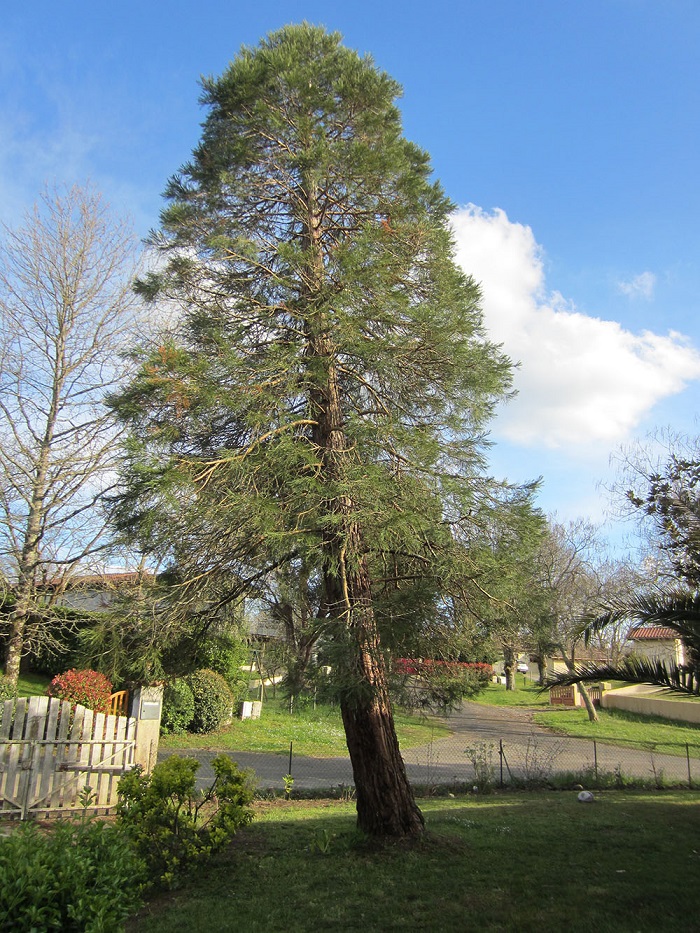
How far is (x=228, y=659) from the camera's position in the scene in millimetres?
20031

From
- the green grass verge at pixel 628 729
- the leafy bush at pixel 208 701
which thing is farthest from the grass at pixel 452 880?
the green grass verge at pixel 628 729

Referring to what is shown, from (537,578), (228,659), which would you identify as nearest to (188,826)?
(537,578)

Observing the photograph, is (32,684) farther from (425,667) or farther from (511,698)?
(511,698)

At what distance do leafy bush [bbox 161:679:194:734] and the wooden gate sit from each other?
7803mm

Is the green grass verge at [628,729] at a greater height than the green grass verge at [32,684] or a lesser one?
lesser

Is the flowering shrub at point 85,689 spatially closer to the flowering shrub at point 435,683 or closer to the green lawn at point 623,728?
the flowering shrub at point 435,683

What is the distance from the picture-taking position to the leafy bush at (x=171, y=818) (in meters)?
5.98

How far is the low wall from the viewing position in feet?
85.5

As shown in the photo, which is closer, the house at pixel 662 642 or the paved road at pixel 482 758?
the house at pixel 662 642

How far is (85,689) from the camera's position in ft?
37.3

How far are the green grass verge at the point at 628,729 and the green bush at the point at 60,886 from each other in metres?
19.4

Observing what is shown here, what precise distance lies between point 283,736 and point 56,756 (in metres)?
11.2

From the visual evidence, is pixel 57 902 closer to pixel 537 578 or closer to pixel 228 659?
pixel 537 578

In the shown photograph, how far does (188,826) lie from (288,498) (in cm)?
332
